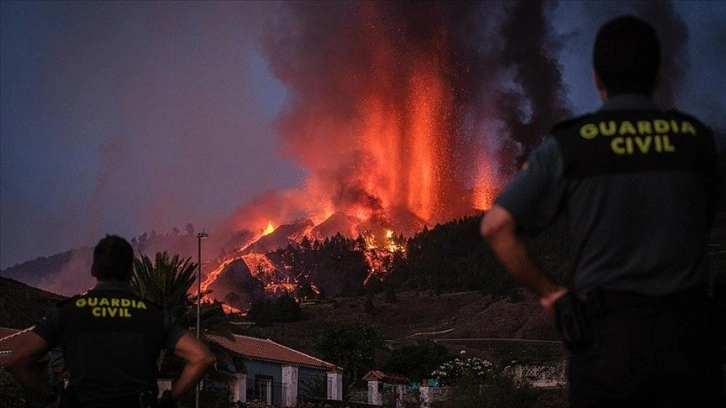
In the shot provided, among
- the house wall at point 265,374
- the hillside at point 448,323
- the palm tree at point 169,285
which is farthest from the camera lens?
the hillside at point 448,323

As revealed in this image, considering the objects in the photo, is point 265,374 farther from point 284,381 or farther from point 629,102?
point 629,102

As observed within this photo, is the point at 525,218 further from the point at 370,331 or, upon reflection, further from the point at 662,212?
the point at 370,331

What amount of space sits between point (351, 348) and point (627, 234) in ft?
204

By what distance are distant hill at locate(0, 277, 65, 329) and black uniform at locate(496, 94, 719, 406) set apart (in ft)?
207

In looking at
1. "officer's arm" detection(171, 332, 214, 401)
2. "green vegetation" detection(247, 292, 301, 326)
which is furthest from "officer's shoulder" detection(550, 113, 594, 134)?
"green vegetation" detection(247, 292, 301, 326)

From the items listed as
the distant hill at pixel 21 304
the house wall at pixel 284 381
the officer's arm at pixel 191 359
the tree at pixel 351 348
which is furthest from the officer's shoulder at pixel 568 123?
the distant hill at pixel 21 304

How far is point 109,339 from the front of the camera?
4801 millimetres

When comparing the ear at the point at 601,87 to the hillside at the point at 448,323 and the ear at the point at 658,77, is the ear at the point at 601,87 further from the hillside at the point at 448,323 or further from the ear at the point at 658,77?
the hillside at the point at 448,323

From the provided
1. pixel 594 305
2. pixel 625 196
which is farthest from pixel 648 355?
pixel 625 196

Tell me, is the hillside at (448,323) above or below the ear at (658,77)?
above

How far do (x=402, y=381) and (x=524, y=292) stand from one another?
63.5 m

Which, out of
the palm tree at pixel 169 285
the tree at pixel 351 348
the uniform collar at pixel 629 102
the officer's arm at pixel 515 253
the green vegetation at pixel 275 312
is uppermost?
the green vegetation at pixel 275 312

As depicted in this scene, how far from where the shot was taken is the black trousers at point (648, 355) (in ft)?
10.5

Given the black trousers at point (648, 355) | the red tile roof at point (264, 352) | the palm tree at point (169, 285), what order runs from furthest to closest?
the red tile roof at point (264, 352) → the palm tree at point (169, 285) → the black trousers at point (648, 355)
